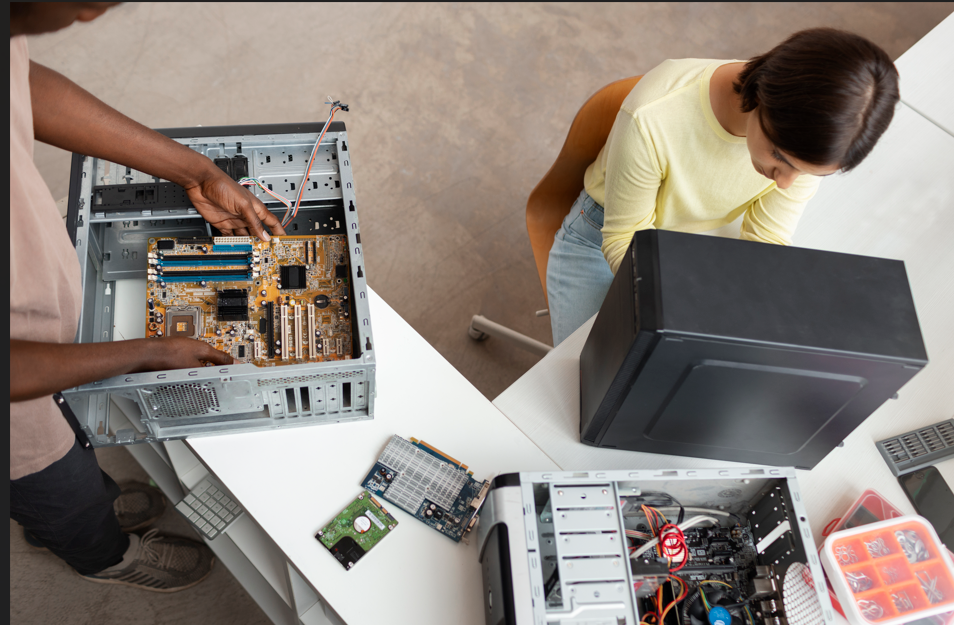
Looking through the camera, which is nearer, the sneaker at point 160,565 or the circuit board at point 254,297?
the circuit board at point 254,297

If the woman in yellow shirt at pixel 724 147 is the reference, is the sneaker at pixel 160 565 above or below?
below

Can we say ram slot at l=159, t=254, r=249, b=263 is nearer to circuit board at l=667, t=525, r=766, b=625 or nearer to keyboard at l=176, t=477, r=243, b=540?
keyboard at l=176, t=477, r=243, b=540

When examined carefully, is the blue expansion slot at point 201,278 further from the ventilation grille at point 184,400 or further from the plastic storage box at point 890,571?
the plastic storage box at point 890,571

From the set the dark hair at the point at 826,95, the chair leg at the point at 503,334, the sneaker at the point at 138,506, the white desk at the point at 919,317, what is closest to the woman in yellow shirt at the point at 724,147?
the dark hair at the point at 826,95

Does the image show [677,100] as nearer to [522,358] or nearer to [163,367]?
[163,367]

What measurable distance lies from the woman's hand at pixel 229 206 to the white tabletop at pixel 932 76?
1544 millimetres

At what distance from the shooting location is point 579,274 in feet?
4.97

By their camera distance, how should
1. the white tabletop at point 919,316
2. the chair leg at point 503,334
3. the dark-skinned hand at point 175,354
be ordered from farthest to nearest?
the chair leg at point 503,334 < the white tabletop at point 919,316 < the dark-skinned hand at point 175,354

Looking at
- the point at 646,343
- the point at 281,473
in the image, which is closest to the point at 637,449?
the point at 646,343

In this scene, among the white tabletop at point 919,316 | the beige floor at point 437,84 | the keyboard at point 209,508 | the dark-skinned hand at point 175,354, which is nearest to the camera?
the dark-skinned hand at point 175,354

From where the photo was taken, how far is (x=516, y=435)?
1173mm

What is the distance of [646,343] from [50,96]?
1.01 metres

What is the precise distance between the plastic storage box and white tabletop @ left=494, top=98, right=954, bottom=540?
116 mm

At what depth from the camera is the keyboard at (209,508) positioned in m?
1.42
